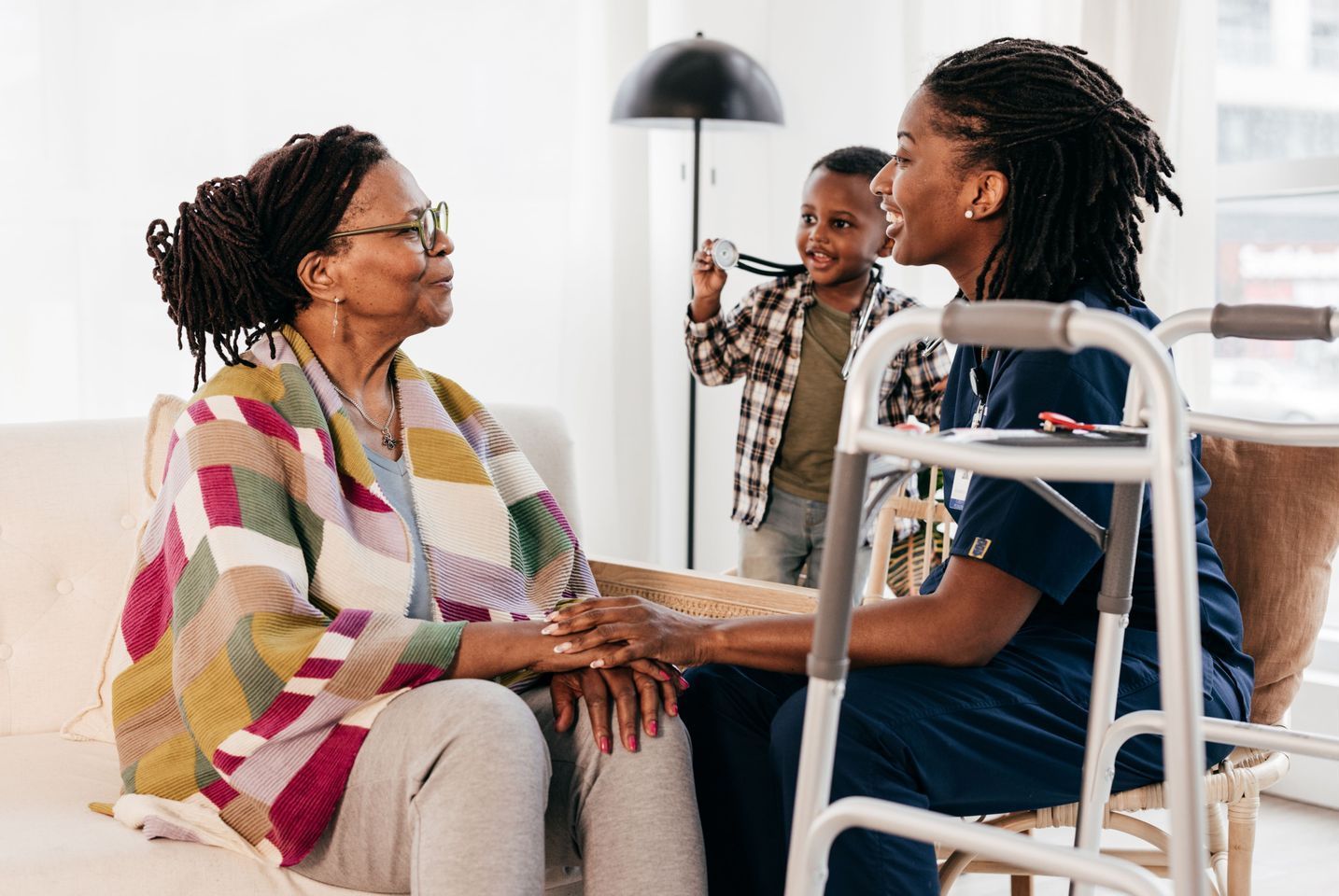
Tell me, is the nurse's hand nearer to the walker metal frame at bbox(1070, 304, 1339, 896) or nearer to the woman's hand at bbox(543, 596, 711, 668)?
the woman's hand at bbox(543, 596, 711, 668)

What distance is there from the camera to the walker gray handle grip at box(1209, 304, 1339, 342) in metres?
1.13

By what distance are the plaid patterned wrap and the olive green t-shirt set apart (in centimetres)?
2

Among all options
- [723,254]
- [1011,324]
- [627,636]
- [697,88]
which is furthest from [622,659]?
[697,88]

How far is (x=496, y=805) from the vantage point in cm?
129

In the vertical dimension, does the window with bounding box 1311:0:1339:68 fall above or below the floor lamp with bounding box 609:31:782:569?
above

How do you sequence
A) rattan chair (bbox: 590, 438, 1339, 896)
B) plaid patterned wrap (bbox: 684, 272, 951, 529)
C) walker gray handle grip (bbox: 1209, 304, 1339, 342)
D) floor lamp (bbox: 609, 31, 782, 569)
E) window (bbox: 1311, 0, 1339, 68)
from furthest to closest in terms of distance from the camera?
floor lamp (bbox: 609, 31, 782, 569) < window (bbox: 1311, 0, 1339, 68) < plaid patterned wrap (bbox: 684, 272, 951, 529) < rattan chair (bbox: 590, 438, 1339, 896) < walker gray handle grip (bbox: 1209, 304, 1339, 342)

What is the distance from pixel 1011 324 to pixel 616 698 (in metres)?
0.74

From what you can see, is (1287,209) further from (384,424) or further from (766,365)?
(384,424)

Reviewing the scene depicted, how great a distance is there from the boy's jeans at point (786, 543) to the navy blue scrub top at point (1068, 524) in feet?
3.82

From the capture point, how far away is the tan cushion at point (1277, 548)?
1.64 m

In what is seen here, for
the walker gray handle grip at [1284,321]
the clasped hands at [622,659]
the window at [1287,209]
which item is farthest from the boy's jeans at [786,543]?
the walker gray handle grip at [1284,321]

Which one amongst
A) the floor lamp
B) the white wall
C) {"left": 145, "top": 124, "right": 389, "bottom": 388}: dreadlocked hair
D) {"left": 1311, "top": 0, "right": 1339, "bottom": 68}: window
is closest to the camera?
{"left": 145, "top": 124, "right": 389, "bottom": 388}: dreadlocked hair

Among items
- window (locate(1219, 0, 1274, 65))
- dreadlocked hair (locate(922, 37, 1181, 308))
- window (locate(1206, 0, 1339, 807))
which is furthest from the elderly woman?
window (locate(1219, 0, 1274, 65))

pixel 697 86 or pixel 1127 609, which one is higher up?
pixel 697 86
